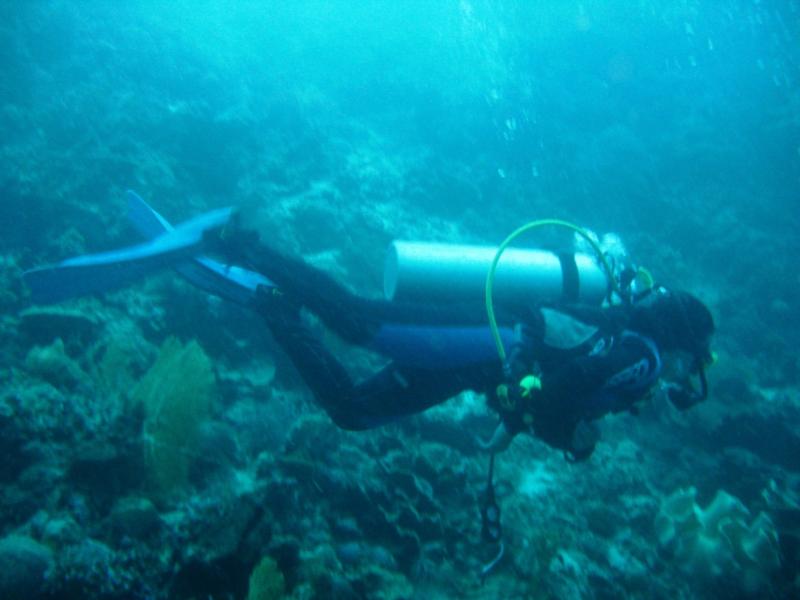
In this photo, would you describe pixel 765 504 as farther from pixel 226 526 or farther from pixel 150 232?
pixel 150 232

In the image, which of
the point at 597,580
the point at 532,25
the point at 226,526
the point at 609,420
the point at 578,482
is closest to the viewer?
the point at 226,526

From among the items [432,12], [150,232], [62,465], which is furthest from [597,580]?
[432,12]

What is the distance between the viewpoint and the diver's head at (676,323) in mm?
3373

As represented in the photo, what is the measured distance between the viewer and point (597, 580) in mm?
4605

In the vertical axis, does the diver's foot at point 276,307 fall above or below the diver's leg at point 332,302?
below

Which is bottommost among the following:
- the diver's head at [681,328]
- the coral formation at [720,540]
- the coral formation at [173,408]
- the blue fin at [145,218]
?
the coral formation at [720,540]

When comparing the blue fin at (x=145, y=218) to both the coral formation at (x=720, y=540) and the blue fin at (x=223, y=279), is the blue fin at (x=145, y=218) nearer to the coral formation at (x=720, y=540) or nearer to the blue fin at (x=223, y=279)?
the blue fin at (x=223, y=279)

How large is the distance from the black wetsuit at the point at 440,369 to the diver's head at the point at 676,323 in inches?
5.9

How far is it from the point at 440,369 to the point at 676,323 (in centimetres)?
184

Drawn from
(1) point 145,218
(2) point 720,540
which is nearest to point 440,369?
(2) point 720,540

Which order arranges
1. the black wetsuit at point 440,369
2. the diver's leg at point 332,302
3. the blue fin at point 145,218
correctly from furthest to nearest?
the blue fin at point 145,218 → the diver's leg at point 332,302 → the black wetsuit at point 440,369

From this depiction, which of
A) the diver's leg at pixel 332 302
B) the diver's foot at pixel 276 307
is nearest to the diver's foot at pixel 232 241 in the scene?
the diver's leg at pixel 332 302

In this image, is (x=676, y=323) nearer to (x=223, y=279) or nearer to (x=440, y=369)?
(x=440, y=369)

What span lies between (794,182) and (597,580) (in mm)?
Result: 16906
